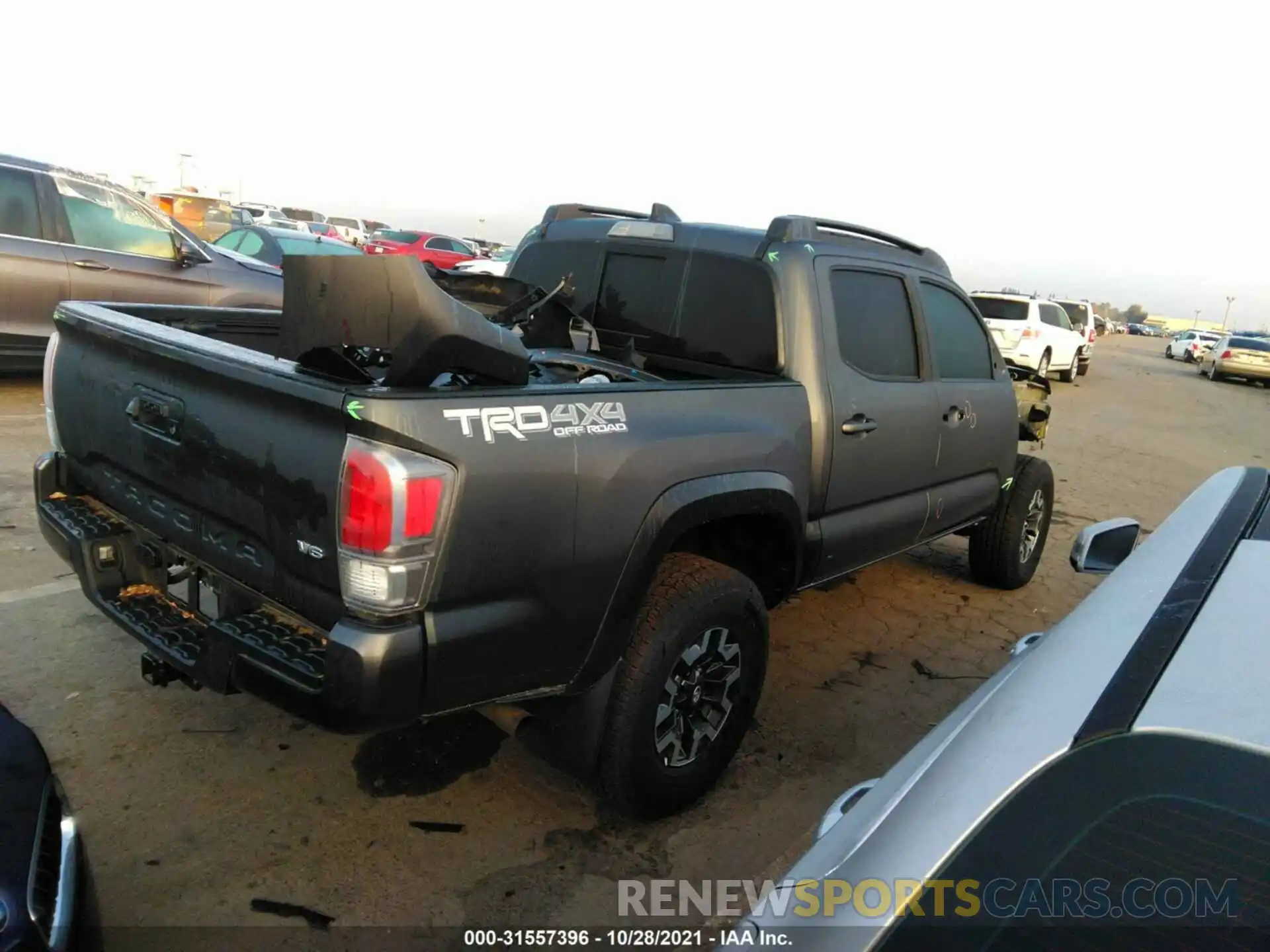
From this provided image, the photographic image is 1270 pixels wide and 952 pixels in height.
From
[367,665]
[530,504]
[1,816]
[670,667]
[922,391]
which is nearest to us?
[1,816]

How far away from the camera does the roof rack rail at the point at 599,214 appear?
420cm

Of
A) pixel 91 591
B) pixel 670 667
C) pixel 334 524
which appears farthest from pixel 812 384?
pixel 91 591

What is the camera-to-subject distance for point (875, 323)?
3.86m

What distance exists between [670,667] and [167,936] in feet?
4.89

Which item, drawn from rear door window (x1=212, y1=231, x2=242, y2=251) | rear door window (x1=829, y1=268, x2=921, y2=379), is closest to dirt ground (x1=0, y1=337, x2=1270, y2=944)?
rear door window (x1=829, y1=268, x2=921, y2=379)

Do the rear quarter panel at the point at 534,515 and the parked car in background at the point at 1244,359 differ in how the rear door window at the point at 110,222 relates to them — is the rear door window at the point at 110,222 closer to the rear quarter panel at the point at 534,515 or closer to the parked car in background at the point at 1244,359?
the rear quarter panel at the point at 534,515

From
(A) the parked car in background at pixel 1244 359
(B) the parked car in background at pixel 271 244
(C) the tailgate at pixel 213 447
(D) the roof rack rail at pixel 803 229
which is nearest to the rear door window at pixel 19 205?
(B) the parked car in background at pixel 271 244

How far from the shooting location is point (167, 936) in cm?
226

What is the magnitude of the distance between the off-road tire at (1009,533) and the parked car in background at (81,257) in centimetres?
634

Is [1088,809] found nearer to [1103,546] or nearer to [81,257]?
[1103,546]

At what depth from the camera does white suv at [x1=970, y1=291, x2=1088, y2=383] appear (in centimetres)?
1736

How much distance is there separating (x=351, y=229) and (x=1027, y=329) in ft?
92.5

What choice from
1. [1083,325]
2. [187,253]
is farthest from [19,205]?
[1083,325]

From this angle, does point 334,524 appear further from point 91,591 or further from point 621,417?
point 91,591
